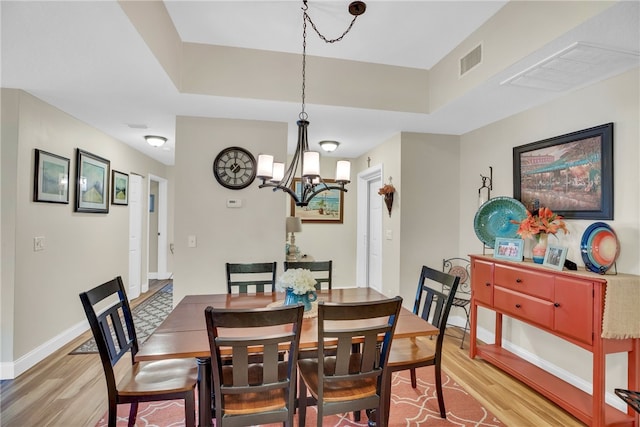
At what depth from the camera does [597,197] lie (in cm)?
236

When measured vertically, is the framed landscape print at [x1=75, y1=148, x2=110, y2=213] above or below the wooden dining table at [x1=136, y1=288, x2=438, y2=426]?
above

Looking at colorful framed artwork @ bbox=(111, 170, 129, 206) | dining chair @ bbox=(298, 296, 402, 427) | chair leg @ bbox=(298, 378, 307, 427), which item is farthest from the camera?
colorful framed artwork @ bbox=(111, 170, 129, 206)

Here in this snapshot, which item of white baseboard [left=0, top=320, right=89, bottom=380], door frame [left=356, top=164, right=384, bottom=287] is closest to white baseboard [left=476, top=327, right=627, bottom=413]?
door frame [left=356, top=164, right=384, bottom=287]

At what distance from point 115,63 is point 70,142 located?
1631 millimetres

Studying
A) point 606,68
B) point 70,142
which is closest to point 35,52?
point 70,142

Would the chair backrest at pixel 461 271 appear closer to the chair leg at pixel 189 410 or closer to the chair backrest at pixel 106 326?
the chair leg at pixel 189 410

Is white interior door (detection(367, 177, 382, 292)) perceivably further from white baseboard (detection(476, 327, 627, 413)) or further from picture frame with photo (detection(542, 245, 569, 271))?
picture frame with photo (detection(542, 245, 569, 271))

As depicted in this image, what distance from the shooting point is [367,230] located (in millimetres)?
5266

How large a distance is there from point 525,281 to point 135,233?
5289mm

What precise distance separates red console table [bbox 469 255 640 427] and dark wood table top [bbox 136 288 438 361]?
103 cm

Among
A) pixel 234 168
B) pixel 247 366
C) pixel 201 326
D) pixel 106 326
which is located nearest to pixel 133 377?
pixel 106 326

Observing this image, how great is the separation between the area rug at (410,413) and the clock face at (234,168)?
2006 millimetres

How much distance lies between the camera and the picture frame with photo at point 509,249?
8.75ft

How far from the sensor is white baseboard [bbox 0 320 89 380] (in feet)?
8.34
